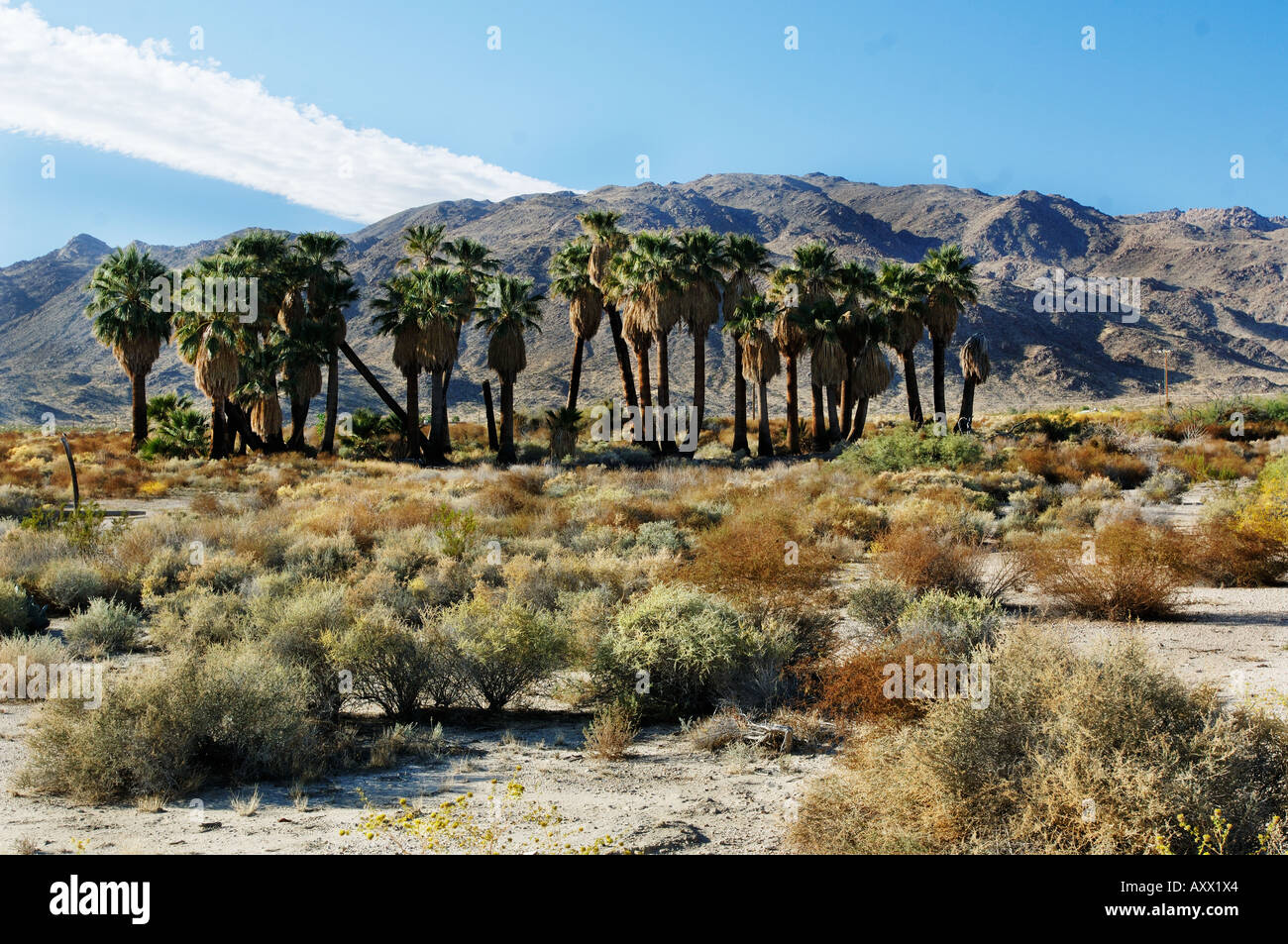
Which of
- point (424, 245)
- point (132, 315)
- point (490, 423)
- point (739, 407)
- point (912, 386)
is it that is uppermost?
point (424, 245)

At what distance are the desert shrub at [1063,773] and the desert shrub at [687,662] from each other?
9.32ft

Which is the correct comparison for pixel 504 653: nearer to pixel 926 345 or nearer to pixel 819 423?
pixel 819 423

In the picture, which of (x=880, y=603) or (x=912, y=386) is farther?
(x=912, y=386)

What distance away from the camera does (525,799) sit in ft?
20.4

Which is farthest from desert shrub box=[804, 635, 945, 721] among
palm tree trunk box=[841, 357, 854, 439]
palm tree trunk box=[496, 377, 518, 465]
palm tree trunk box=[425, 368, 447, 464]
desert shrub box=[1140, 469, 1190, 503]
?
palm tree trunk box=[841, 357, 854, 439]

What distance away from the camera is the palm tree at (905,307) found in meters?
41.9

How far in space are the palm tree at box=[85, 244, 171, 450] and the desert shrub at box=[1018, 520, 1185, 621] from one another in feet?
128

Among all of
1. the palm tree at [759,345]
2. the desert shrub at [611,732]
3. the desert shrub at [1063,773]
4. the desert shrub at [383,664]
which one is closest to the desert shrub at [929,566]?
the desert shrub at [611,732]

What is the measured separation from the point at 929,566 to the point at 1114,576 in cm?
230

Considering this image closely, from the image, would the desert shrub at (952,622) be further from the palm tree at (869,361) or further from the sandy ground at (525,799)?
the palm tree at (869,361)

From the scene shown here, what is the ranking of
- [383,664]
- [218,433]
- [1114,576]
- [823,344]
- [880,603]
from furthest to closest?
[823,344] < [218,433] < [1114,576] < [880,603] < [383,664]

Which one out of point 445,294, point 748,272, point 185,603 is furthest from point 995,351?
point 185,603

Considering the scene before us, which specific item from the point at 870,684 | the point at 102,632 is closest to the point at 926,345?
the point at 102,632
